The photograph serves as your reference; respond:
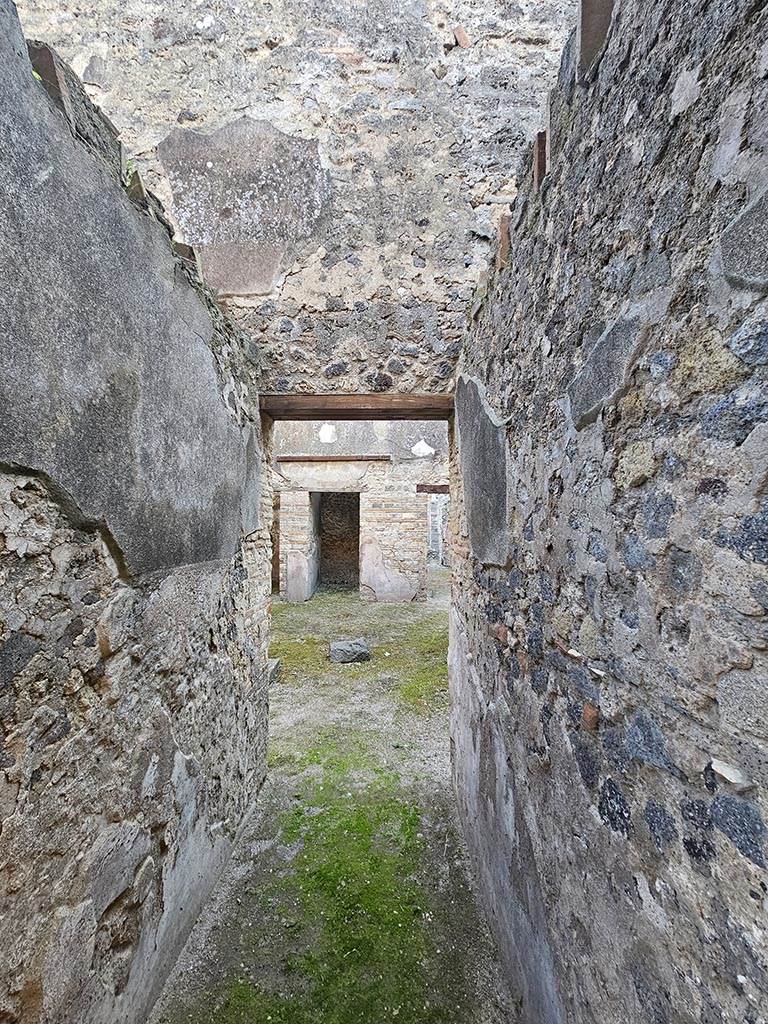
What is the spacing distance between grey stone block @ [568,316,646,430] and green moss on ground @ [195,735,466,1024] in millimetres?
2091

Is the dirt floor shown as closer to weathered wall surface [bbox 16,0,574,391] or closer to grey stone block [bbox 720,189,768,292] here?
grey stone block [bbox 720,189,768,292]

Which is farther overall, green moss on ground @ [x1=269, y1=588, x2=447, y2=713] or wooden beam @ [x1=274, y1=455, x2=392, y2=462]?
wooden beam @ [x1=274, y1=455, x2=392, y2=462]

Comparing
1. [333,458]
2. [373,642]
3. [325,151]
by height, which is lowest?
[373,642]

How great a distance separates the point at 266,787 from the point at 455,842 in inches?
47.3

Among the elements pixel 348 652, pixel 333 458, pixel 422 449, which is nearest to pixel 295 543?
pixel 333 458

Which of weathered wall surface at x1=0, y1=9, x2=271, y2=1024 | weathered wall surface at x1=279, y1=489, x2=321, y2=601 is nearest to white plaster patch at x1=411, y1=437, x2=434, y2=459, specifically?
weathered wall surface at x1=279, y1=489, x2=321, y2=601

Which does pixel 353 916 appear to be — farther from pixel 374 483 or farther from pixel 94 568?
pixel 374 483

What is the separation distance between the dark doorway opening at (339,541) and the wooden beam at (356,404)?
763cm

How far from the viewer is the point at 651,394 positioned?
86 centimetres

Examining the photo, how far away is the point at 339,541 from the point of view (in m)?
10.5

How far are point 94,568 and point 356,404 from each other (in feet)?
6.00

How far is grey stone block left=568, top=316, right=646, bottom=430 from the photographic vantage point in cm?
92

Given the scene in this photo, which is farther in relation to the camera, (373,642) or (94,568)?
(373,642)

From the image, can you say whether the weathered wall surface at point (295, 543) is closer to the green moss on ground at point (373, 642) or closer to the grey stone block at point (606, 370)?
the green moss on ground at point (373, 642)
